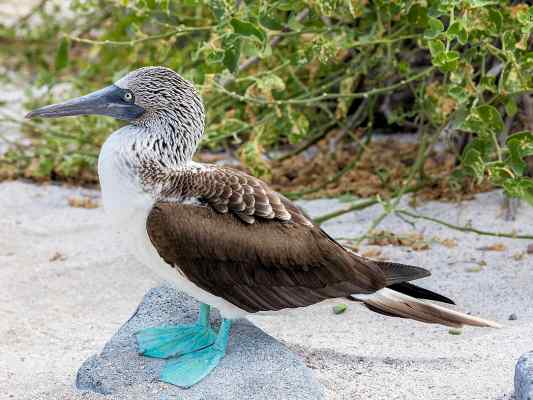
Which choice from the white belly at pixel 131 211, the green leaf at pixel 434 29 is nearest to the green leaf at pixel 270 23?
the green leaf at pixel 434 29

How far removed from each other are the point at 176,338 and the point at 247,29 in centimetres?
158

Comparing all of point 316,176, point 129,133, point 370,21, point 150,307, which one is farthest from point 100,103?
point 316,176

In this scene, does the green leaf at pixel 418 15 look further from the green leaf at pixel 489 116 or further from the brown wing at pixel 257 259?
the brown wing at pixel 257 259

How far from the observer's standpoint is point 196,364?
3.50 meters

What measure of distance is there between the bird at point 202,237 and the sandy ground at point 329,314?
0.25 meters

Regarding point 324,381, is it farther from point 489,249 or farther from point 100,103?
point 489,249

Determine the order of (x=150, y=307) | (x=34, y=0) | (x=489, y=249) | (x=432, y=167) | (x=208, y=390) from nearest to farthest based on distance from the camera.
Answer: (x=208, y=390), (x=150, y=307), (x=489, y=249), (x=432, y=167), (x=34, y=0)

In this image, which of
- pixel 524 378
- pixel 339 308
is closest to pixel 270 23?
pixel 339 308

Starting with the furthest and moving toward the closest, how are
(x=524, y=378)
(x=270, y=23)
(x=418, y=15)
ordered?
(x=418, y=15) < (x=270, y=23) < (x=524, y=378)

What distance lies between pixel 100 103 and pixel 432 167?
119 inches

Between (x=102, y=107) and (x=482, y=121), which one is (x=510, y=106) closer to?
(x=482, y=121)

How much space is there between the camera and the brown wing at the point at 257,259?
11.1 feet

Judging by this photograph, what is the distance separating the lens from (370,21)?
213 inches

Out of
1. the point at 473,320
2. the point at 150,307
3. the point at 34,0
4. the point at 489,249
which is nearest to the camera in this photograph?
the point at 473,320
